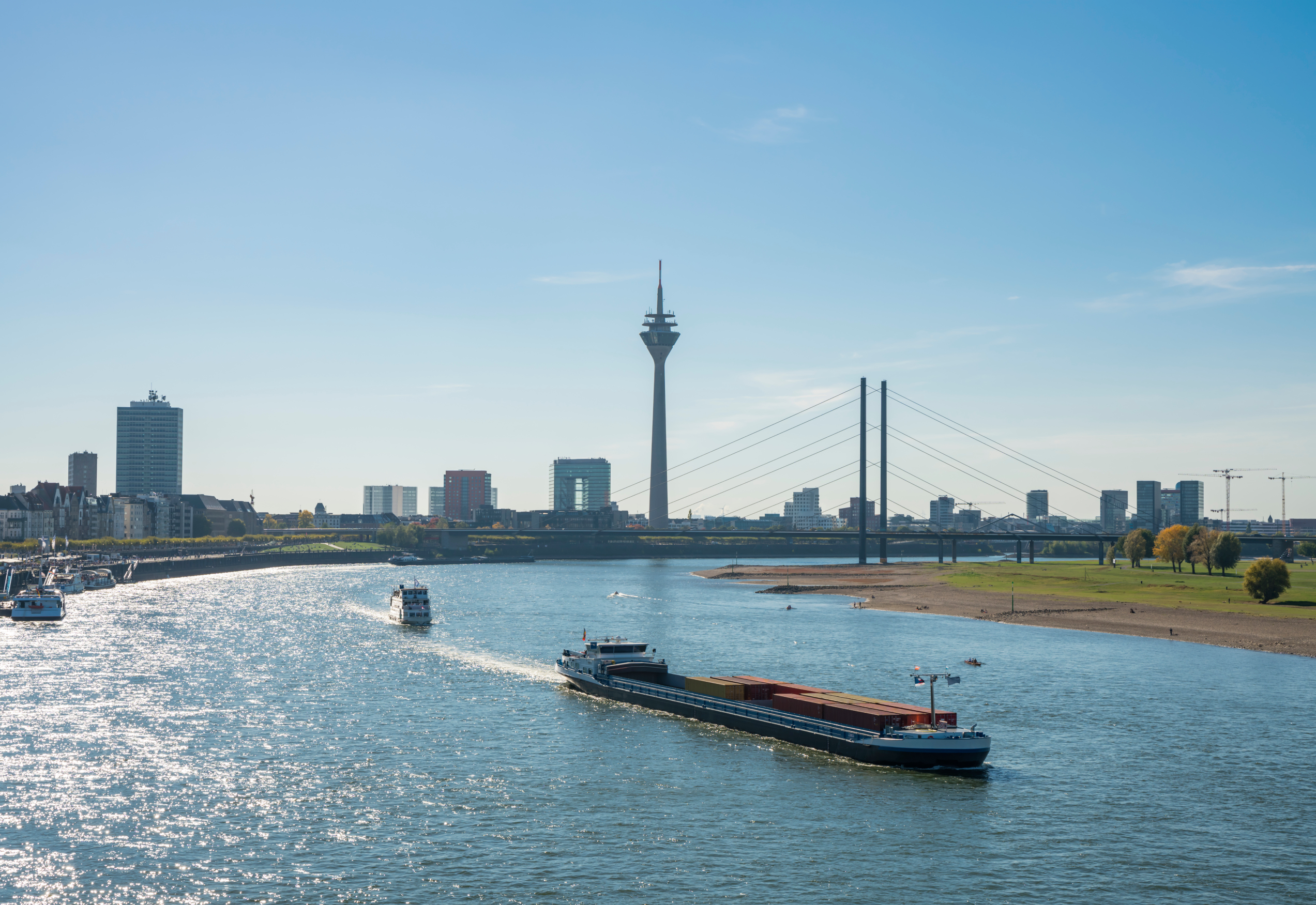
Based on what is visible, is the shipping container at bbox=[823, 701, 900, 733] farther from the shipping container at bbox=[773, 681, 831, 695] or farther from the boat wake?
the boat wake

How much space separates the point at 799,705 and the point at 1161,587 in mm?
103682

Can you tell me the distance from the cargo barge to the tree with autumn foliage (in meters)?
130

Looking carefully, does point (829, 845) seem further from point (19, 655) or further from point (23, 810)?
point (19, 655)

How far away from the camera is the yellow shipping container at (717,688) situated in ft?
218

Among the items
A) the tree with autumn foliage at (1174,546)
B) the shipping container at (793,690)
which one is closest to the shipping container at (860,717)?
the shipping container at (793,690)

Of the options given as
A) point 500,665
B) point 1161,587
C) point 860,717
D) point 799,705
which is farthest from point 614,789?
point 1161,587

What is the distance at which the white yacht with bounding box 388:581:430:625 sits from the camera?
12175cm

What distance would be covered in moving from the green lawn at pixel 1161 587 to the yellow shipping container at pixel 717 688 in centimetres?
7076

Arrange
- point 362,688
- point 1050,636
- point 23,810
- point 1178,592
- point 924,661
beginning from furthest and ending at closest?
1. point 1178,592
2. point 1050,636
3. point 924,661
4. point 362,688
5. point 23,810

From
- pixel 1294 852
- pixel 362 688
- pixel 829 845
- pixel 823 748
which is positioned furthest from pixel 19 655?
pixel 1294 852

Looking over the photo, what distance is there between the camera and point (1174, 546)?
18150 cm

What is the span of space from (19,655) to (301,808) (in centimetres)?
6179

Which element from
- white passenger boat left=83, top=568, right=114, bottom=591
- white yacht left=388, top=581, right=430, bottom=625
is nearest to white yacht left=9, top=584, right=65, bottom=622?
white yacht left=388, top=581, right=430, bottom=625

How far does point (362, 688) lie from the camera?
250 ft
